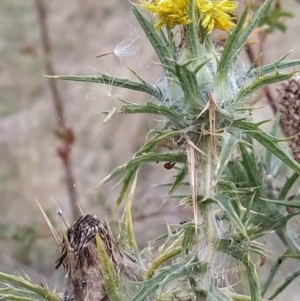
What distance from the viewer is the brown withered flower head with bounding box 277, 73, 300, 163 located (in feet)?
4.50

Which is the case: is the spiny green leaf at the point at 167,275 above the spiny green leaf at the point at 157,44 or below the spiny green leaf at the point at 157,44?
below

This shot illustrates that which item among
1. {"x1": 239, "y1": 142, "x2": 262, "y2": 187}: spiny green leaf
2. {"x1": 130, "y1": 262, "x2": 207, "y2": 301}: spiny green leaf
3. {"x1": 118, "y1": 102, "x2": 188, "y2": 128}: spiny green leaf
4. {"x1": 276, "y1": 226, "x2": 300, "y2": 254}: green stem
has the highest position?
{"x1": 118, "y1": 102, "x2": 188, "y2": 128}: spiny green leaf

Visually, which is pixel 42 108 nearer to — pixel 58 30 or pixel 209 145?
pixel 58 30

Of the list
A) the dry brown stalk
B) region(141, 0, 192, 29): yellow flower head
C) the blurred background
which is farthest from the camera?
the blurred background

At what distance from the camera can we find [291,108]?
1392mm

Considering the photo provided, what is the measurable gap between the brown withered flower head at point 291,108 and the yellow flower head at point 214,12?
32 centimetres

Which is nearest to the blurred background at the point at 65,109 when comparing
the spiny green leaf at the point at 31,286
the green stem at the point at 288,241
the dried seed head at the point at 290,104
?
the green stem at the point at 288,241

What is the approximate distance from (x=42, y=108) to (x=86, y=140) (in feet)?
2.64

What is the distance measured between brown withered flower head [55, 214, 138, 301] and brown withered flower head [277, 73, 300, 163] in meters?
0.52

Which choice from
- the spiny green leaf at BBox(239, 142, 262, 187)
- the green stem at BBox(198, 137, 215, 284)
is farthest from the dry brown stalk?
the green stem at BBox(198, 137, 215, 284)

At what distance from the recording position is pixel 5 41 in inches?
231

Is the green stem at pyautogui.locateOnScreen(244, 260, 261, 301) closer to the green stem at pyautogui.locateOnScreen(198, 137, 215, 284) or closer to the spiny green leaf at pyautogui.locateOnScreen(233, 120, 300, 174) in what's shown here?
the green stem at pyautogui.locateOnScreen(198, 137, 215, 284)

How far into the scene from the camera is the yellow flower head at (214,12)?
1.12 m

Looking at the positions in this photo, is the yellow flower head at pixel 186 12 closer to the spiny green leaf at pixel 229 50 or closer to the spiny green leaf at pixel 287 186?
the spiny green leaf at pixel 229 50
